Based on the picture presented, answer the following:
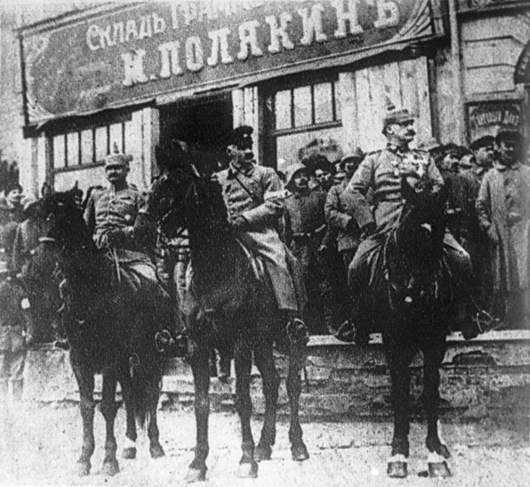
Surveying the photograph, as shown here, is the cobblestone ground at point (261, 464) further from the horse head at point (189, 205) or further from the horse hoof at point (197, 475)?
the horse head at point (189, 205)

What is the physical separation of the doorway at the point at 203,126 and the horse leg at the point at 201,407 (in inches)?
51.7

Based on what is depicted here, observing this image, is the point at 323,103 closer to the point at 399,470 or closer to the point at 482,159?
the point at 482,159

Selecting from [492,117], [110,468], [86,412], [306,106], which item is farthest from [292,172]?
[110,468]

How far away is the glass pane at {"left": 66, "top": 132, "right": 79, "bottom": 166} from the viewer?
6.10 meters

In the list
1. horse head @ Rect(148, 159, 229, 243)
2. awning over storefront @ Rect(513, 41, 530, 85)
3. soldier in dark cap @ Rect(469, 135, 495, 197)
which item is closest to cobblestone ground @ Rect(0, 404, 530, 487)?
horse head @ Rect(148, 159, 229, 243)

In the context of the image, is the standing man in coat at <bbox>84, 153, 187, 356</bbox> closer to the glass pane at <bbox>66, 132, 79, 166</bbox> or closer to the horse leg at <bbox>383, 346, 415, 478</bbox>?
the glass pane at <bbox>66, 132, 79, 166</bbox>

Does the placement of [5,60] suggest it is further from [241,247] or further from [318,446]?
[318,446]

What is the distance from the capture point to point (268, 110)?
5.68 m

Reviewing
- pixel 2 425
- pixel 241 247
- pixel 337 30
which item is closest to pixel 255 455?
pixel 241 247

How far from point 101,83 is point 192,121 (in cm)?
95

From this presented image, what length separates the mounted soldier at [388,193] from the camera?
16.2 ft

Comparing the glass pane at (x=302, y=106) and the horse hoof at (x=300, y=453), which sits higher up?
the glass pane at (x=302, y=106)

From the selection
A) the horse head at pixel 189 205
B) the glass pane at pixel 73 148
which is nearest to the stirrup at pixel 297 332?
the horse head at pixel 189 205

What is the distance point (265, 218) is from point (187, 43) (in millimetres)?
1710
